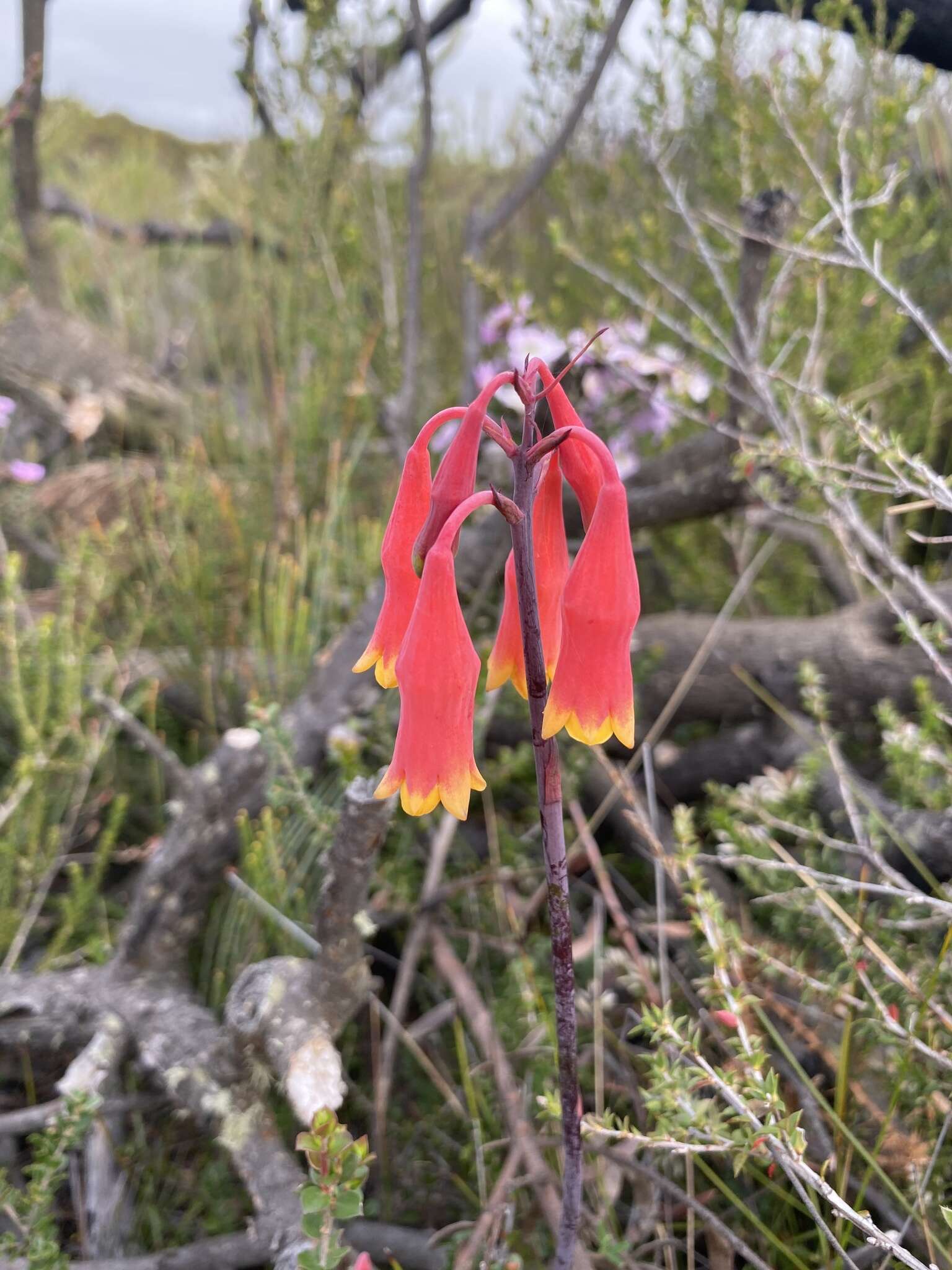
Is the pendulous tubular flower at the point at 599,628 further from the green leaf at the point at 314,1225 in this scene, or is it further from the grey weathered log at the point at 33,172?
the grey weathered log at the point at 33,172

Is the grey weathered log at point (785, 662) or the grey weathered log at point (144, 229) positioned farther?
the grey weathered log at point (144, 229)

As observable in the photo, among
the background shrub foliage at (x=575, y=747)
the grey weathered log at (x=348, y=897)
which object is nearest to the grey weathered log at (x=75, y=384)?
the background shrub foliage at (x=575, y=747)

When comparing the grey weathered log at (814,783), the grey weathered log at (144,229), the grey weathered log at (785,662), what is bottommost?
the grey weathered log at (814,783)

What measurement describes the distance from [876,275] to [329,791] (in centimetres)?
128

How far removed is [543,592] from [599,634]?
118 mm

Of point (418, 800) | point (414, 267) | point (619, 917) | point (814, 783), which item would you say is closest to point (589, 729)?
point (418, 800)

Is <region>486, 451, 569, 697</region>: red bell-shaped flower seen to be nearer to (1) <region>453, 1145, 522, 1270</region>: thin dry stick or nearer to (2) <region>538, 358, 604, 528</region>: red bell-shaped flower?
(2) <region>538, 358, 604, 528</region>: red bell-shaped flower

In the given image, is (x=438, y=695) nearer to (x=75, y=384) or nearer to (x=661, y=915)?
(x=661, y=915)

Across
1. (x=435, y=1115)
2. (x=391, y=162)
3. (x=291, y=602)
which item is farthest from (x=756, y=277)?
(x=391, y=162)

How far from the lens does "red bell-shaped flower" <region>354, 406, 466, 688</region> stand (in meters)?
0.71

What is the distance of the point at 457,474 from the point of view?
630mm

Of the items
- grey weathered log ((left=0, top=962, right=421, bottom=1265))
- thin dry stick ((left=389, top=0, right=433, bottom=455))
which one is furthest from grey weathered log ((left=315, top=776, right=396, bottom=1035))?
thin dry stick ((left=389, top=0, right=433, bottom=455))

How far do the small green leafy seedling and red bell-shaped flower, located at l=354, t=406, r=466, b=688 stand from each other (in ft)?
1.15

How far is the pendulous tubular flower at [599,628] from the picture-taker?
0.61 m
